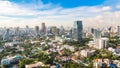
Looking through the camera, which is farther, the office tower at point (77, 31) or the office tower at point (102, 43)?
the office tower at point (77, 31)

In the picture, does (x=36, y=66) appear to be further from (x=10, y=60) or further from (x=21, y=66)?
(x=10, y=60)

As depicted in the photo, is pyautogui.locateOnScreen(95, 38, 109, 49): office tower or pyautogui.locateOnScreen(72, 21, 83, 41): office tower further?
pyautogui.locateOnScreen(72, 21, 83, 41): office tower

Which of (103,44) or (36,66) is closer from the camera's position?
(36,66)

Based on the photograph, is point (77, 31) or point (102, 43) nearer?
point (102, 43)

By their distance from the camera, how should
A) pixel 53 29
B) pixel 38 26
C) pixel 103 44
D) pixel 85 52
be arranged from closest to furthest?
pixel 85 52 < pixel 103 44 < pixel 53 29 < pixel 38 26

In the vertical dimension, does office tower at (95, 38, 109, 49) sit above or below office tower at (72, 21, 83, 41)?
below

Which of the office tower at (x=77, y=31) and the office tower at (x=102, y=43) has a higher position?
the office tower at (x=77, y=31)

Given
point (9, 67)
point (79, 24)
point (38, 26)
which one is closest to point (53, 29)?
point (38, 26)

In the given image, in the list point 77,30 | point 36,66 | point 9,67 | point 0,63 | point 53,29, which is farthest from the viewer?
point 53,29

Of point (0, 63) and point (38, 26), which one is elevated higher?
point (38, 26)

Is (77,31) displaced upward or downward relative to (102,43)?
upward
